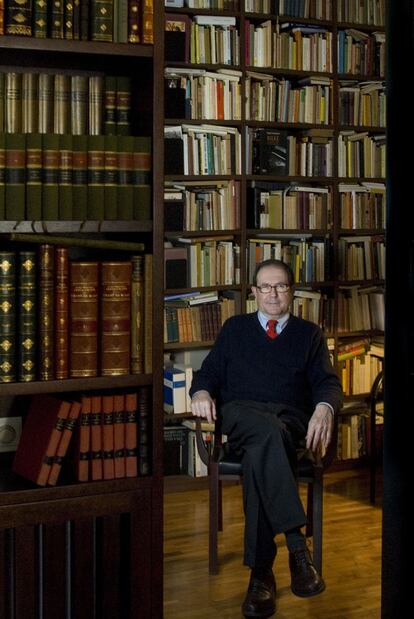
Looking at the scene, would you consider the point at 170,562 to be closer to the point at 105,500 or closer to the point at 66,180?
the point at 105,500

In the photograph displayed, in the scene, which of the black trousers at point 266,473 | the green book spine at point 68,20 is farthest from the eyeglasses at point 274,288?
the green book spine at point 68,20

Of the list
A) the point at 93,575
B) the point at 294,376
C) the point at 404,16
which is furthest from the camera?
the point at 294,376

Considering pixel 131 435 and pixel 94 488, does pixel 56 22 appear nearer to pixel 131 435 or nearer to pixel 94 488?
pixel 131 435

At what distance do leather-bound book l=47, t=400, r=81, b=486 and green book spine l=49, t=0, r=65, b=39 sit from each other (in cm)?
97

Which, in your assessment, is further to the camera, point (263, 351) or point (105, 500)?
point (263, 351)

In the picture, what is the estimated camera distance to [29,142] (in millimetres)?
2250

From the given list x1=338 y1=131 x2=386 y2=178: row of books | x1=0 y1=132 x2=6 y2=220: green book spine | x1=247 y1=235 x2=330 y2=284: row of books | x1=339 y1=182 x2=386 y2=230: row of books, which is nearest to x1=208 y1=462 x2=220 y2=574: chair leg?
x1=0 y1=132 x2=6 y2=220: green book spine

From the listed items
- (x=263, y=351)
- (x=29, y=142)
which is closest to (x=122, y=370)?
(x=29, y=142)

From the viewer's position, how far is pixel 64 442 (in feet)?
7.87

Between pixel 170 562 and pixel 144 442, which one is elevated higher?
pixel 144 442

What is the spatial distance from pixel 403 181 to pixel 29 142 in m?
1.52

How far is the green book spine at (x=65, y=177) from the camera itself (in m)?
2.28

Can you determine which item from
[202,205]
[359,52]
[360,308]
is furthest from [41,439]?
[359,52]

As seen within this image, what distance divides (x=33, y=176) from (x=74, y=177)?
0.35 feet
